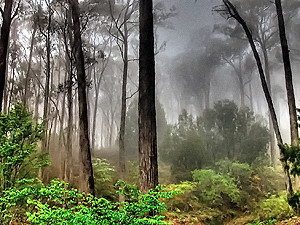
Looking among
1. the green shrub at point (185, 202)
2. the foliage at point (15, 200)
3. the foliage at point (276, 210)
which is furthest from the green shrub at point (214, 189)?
the foliage at point (15, 200)

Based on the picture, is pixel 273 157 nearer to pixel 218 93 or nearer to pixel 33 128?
pixel 33 128

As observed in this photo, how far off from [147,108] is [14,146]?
2.71 m

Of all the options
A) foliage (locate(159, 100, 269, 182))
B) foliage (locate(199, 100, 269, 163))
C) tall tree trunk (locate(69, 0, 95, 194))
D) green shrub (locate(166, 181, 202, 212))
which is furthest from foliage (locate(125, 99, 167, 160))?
tall tree trunk (locate(69, 0, 95, 194))

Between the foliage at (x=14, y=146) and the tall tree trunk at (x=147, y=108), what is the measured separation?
6.71ft

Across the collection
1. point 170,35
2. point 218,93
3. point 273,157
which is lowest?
point 273,157

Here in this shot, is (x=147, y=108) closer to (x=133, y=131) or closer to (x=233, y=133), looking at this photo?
(x=233, y=133)

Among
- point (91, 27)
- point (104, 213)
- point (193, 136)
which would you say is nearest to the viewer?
point (104, 213)

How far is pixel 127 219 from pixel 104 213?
336 millimetres

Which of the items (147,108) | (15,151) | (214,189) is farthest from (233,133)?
(15,151)

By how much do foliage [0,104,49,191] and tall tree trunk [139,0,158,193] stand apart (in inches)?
80.6

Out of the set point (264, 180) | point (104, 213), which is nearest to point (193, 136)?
point (264, 180)

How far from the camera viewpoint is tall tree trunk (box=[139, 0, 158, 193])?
5012mm

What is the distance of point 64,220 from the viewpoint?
8.64ft

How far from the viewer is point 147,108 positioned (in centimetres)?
540
